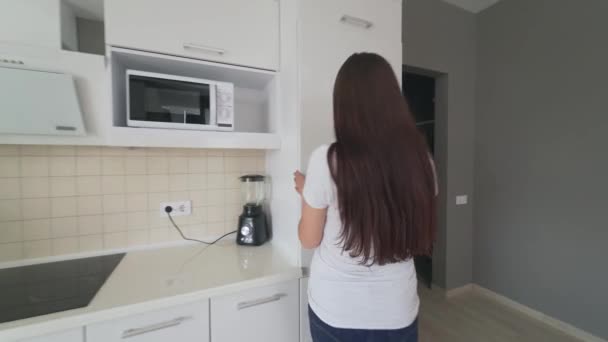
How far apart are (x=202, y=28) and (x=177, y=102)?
33cm

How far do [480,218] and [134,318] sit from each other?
281 cm

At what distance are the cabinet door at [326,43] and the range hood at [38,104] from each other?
2.85ft

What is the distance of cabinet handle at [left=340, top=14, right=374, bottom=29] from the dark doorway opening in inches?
73.6

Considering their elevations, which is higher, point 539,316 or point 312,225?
point 312,225

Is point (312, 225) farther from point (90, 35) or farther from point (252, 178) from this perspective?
point (90, 35)

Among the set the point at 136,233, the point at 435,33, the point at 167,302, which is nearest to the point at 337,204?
the point at 167,302

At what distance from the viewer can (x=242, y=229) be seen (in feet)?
4.42

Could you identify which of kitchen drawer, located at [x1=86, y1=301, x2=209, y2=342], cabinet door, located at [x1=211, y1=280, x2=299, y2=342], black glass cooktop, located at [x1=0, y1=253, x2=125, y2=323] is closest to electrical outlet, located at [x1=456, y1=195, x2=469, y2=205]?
cabinet door, located at [x1=211, y1=280, x2=299, y2=342]

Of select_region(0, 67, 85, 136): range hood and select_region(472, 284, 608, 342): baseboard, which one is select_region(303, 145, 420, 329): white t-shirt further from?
select_region(472, 284, 608, 342): baseboard

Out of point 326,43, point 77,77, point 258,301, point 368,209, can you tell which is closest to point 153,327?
point 258,301

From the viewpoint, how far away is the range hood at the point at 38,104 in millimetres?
849

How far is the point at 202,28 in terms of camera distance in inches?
41.1

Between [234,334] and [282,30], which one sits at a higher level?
[282,30]

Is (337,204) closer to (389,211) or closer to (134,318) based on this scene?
(389,211)
